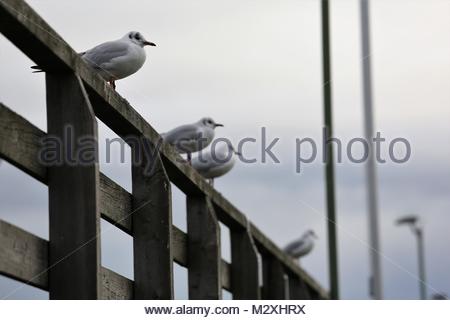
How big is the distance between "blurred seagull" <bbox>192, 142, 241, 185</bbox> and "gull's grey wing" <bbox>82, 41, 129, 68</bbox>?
13.3 feet

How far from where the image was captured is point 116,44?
893 centimetres

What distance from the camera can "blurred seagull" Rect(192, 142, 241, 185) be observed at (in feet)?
42.5

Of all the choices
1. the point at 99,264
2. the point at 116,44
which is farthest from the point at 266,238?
the point at 99,264

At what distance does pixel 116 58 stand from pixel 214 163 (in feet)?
14.1

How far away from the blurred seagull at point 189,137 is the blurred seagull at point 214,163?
0.85 m

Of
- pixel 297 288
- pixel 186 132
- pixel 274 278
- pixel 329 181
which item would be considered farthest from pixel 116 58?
pixel 329 181

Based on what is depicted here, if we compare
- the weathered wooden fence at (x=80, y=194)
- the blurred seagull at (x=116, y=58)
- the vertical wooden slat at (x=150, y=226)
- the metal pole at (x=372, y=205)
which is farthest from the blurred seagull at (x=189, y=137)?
the vertical wooden slat at (x=150, y=226)

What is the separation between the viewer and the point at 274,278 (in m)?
10.6

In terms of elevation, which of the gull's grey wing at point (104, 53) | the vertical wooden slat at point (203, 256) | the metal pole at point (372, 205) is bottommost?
the vertical wooden slat at point (203, 256)

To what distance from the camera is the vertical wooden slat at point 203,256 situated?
7.28 metres

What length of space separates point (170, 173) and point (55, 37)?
6.87 ft

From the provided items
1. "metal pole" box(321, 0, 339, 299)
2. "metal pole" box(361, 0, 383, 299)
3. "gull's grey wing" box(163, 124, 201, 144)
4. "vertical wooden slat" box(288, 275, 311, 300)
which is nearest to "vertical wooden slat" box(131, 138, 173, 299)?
"gull's grey wing" box(163, 124, 201, 144)

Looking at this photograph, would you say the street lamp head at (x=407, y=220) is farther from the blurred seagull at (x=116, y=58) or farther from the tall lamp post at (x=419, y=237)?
the blurred seagull at (x=116, y=58)

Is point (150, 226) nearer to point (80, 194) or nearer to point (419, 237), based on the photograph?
point (80, 194)
